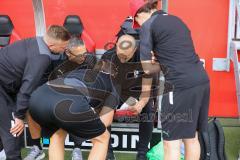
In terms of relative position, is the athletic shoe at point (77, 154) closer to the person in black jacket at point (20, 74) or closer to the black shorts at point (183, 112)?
the person in black jacket at point (20, 74)

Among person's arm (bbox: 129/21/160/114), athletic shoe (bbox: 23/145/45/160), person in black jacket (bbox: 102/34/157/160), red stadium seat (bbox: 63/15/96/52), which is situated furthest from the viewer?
red stadium seat (bbox: 63/15/96/52)

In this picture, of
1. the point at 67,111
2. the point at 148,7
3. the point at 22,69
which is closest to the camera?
the point at 67,111

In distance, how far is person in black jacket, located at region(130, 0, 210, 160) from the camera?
3.31 m

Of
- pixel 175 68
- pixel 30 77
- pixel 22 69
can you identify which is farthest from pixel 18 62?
pixel 175 68

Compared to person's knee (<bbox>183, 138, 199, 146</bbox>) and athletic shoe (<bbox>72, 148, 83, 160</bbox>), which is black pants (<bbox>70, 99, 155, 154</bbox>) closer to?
athletic shoe (<bbox>72, 148, 83, 160</bbox>)

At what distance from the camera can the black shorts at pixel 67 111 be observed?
3227 millimetres

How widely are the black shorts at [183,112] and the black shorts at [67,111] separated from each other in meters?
0.47

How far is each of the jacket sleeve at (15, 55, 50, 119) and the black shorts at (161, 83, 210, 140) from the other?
94 cm

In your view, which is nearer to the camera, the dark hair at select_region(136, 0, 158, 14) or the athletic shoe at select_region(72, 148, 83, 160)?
the dark hair at select_region(136, 0, 158, 14)

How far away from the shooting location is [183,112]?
334cm

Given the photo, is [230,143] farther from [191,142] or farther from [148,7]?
[148,7]

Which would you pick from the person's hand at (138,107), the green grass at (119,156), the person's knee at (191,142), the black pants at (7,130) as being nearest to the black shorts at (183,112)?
the person's knee at (191,142)

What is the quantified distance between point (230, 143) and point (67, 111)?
2.08 meters

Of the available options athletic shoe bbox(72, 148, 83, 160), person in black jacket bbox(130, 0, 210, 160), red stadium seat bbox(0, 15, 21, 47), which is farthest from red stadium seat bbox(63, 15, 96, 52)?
person in black jacket bbox(130, 0, 210, 160)
